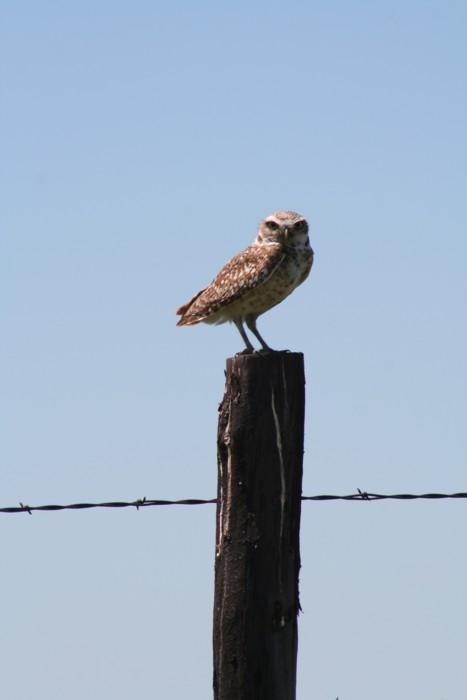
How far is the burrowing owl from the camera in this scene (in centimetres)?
911

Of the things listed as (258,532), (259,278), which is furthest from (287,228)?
(258,532)

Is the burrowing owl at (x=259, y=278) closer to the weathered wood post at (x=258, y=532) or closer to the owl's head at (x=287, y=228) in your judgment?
the owl's head at (x=287, y=228)

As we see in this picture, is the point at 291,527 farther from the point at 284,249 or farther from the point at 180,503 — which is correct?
the point at 284,249

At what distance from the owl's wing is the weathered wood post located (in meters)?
3.59

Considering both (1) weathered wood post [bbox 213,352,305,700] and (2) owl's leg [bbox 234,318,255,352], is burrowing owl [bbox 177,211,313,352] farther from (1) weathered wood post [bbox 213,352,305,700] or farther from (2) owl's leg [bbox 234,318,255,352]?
(1) weathered wood post [bbox 213,352,305,700]

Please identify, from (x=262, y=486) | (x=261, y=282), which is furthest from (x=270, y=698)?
(x=261, y=282)

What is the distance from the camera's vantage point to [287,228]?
31.1ft

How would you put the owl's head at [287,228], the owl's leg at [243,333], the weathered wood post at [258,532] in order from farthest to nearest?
1. the owl's head at [287,228]
2. the owl's leg at [243,333]
3. the weathered wood post at [258,532]

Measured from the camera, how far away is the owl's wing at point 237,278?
29.8 feet

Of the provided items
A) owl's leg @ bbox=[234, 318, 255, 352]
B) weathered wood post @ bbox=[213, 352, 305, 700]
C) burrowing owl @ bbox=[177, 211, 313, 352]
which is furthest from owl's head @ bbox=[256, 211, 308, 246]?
weathered wood post @ bbox=[213, 352, 305, 700]

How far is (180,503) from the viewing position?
6238mm

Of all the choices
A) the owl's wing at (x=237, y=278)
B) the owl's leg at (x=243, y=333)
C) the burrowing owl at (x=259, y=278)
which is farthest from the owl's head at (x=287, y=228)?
the owl's leg at (x=243, y=333)

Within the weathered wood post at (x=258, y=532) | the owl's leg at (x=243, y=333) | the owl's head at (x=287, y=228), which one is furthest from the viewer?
the owl's head at (x=287, y=228)

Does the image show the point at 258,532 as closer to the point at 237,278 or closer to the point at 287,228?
the point at 237,278
